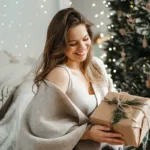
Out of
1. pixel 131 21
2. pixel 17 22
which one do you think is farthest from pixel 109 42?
pixel 17 22

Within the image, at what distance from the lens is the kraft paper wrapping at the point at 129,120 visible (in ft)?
3.14

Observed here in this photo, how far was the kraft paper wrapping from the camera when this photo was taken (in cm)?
96

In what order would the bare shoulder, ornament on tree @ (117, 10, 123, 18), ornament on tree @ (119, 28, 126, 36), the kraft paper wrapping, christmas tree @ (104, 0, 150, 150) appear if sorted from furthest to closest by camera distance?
ornament on tree @ (117, 10, 123, 18) → ornament on tree @ (119, 28, 126, 36) → christmas tree @ (104, 0, 150, 150) → the bare shoulder → the kraft paper wrapping

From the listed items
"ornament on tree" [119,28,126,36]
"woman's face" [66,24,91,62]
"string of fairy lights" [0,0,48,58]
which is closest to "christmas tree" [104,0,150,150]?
"ornament on tree" [119,28,126,36]

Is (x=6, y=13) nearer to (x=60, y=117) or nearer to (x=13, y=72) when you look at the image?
(x=13, y=72)

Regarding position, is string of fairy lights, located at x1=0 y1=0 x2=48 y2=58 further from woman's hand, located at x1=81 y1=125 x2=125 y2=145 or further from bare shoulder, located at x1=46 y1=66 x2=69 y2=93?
woman's hand, located at x1=81 y1=125 x2=125 y2=145

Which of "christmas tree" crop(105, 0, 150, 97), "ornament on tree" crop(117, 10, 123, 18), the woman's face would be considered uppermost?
the woman's face

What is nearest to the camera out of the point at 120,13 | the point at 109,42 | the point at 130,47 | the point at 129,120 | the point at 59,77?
the point at 129,120

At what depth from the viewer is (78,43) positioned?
1.10 meters

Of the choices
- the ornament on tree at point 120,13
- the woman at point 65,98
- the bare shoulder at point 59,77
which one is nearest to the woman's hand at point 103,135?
the woman at point 65,98

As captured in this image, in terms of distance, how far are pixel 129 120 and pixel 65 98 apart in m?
0.23

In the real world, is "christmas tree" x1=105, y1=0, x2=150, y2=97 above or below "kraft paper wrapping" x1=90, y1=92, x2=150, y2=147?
below

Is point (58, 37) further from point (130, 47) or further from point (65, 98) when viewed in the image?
point (130, 47)

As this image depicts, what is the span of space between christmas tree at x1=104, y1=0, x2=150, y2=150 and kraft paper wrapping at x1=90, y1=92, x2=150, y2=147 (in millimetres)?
992
